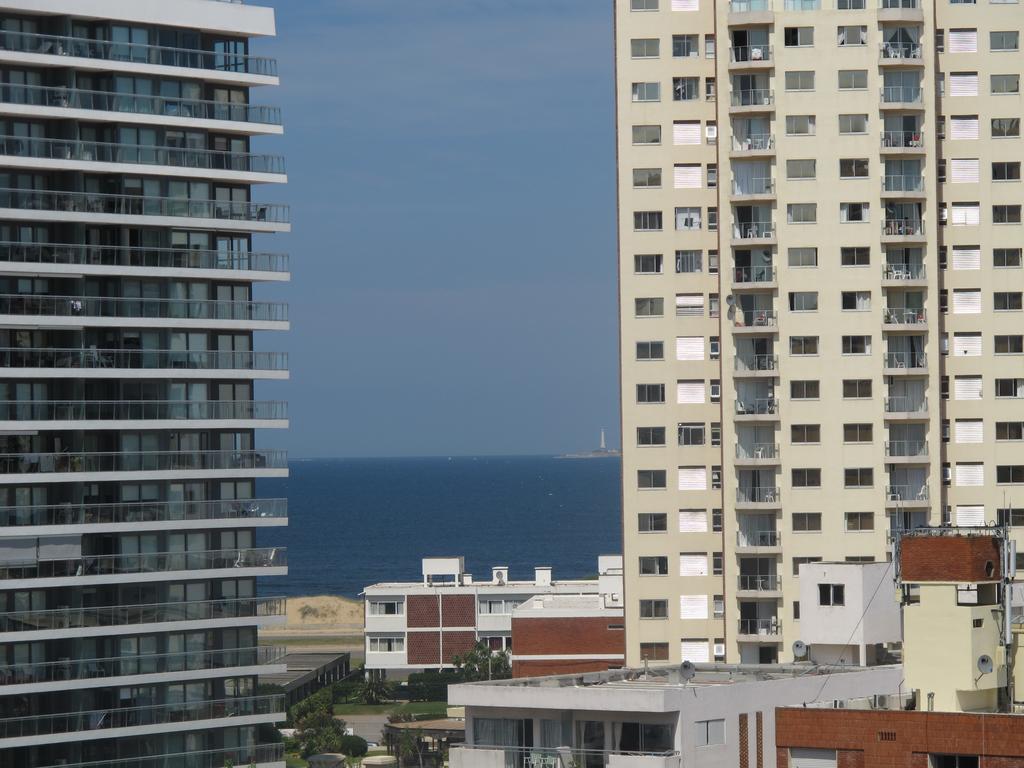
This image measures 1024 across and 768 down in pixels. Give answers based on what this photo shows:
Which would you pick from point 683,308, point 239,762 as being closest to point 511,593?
point 683,308

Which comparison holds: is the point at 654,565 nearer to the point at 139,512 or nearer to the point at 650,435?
the point at 650,435

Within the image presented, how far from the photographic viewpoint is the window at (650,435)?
101 meters

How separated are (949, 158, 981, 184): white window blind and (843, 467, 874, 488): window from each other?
597 inches

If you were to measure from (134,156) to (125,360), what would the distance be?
856 cm

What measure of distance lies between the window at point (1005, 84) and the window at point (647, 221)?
704 inches

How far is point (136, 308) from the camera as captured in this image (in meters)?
82.4

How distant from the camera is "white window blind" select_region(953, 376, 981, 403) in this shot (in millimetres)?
98250

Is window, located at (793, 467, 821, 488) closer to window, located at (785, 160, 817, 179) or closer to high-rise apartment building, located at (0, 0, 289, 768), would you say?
window, located at (785, 160, 817, 179)

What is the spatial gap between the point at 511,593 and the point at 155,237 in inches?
3108

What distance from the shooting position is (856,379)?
321ft

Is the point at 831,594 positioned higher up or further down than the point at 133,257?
further down

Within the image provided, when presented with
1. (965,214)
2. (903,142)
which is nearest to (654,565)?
(965,214)

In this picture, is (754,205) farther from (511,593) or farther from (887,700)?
(511,593)

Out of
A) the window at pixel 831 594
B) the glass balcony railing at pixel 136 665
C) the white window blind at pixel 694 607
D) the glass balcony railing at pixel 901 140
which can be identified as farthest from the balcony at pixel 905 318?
the glass balcony railing at pixel 136 665
